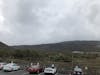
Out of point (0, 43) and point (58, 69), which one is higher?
point (0, 43)

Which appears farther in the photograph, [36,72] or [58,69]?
[58,69]

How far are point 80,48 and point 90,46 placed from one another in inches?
577

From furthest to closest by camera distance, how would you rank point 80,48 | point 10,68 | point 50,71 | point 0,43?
point 80,48 < point 0,43 < point 10,68 < point 50,71

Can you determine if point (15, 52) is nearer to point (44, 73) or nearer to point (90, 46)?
point (44, 73)

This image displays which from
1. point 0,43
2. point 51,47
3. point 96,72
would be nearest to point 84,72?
point 96,72

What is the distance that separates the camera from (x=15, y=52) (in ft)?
351

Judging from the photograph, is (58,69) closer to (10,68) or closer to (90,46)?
(10,68)

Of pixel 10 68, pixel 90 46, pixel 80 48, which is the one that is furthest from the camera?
pixel 90 46

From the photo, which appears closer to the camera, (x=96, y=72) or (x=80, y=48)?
(x=96, y=72)

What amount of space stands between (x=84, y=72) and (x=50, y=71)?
25.8 feet

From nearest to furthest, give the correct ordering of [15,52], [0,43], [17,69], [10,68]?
[10,68], [17,69], [15,52], [0,43]

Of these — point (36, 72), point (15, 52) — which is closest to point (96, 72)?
point (36, 72)

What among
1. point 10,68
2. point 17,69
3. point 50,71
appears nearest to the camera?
point 50,71

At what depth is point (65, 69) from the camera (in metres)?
58.0
